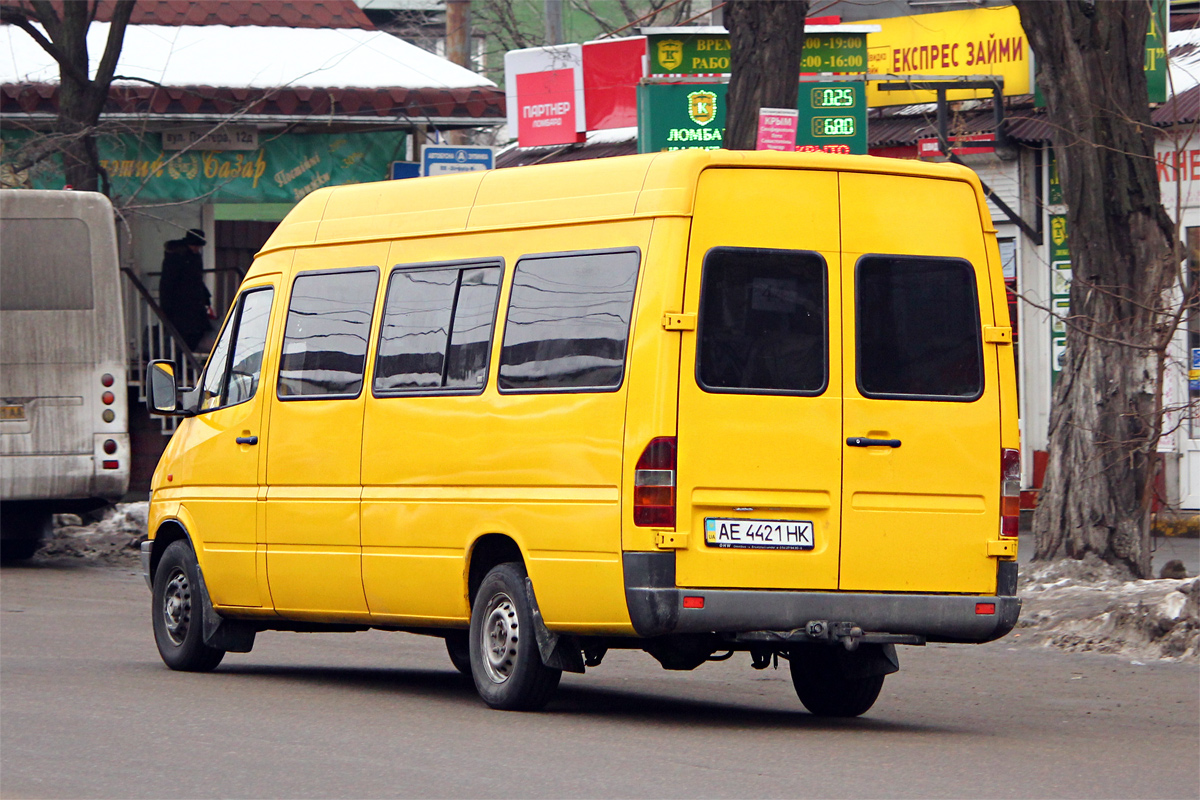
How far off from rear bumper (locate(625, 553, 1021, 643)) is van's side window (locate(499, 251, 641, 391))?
2.89 ft

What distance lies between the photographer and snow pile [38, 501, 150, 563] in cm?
1912

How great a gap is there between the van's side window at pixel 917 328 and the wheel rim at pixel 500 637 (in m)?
1.83

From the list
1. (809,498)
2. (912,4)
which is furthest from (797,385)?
(912,4)

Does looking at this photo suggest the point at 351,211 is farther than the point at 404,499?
Yes

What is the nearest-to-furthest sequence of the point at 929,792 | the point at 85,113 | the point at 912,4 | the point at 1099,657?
the point at 929,792 → the point at 1099,657 → the point at 85,113 → the point at 912,4

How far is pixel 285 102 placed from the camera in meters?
22.6

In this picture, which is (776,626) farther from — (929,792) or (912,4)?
(912,4)

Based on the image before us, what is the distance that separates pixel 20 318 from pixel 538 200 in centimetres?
919

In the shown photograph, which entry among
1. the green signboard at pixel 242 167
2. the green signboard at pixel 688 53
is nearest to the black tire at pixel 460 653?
the green signboard at pixel 688 53

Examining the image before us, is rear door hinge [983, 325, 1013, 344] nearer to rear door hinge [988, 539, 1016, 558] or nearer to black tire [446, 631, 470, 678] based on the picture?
rear door hinge [988, 539, 1016, 558]

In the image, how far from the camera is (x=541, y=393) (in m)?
8.97

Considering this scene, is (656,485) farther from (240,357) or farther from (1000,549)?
(240,357)

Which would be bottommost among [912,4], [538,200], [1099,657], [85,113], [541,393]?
[1099,657]

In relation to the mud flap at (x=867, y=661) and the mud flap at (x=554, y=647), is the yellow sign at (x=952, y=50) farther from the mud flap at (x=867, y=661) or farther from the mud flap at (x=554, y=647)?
the mud flap at (x=554, y=647)
